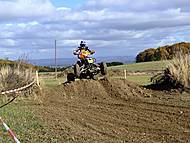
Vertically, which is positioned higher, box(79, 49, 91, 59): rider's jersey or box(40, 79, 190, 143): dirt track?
box(79, 49, 91, 59): rider's jersey

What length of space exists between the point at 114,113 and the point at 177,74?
7205mm

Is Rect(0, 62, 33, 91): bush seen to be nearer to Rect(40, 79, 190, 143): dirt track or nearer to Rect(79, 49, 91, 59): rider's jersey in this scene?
Rect(40, 79, 190, 143): dirt track

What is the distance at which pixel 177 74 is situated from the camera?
2144cm

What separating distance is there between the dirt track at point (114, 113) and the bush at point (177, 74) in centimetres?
117

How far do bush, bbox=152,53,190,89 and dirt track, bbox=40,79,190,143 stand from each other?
117 centimetres

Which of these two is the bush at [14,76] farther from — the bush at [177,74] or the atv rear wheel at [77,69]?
the bush at [177,74]

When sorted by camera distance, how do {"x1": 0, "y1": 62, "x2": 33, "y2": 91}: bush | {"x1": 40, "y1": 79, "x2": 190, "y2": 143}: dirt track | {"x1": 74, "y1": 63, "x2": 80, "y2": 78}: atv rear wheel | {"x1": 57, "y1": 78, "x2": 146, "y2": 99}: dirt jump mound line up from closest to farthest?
{"x1": 40, "y1": 79, "x2": 190, "y2": 143}: dirt track → {"x1": 0, "y1": 62, "x2": 33, "y2": 91}: bush → {"x1": 57, "y1": 78, "x2": 146, "y2": 99}: dirt jump mound → {"x1": 74, "y1": 63, "x2": 80, "y2": 78}: atv rear wheel

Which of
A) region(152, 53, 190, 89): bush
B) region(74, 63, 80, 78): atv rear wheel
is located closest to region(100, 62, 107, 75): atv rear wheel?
region(74, 63, 80, 78): atv rear wheel

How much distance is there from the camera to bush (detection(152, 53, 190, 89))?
2097cm

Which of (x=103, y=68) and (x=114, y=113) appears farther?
(x=103, y=68)

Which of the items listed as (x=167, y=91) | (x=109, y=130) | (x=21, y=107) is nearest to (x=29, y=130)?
(x=109, y=130)

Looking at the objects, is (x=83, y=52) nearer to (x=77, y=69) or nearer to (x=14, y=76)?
(x=77, y=69)

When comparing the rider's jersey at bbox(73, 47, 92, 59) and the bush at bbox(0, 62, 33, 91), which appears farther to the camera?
the rider's jersey at bbox(73, 47, 92, 59)

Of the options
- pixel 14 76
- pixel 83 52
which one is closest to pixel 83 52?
pixel 83 52
